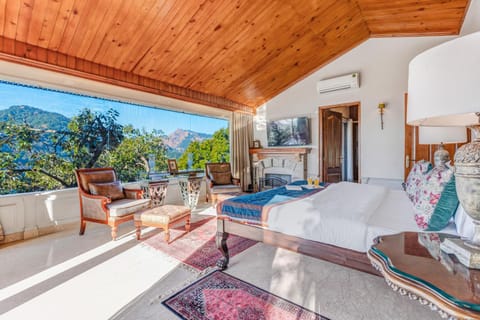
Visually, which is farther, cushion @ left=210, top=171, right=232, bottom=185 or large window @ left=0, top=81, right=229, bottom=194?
cushion @ left=210, top=171, right=232, bottom=185

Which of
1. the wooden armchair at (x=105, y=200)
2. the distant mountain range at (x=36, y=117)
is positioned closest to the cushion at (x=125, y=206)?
the wooden armchair at (x=105, y=200)

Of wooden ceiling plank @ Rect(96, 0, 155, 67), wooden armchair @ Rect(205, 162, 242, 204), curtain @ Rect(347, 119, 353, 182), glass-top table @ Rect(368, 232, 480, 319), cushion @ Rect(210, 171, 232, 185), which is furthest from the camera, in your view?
curtain @ Rect(347, 119, 353, 182)

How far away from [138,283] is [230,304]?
849 mm

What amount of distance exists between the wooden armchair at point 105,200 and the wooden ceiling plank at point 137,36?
1.64m

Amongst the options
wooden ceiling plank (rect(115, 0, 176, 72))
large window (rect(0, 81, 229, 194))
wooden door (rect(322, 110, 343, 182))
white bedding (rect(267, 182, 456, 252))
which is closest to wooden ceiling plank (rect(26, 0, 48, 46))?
wooden ceiling plank (rect(115, 0, 176, 72))

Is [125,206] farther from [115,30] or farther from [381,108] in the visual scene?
[381,108]

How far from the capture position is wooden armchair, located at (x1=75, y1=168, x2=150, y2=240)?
2.93m

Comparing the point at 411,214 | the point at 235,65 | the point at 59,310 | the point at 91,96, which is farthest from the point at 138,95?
the point at 411,214

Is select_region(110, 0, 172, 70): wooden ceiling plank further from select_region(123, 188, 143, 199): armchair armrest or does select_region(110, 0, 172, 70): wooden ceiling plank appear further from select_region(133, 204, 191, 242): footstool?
select_region(133, 204, 191, 242): footstool

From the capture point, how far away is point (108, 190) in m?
3.27

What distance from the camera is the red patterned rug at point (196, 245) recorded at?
2387mm

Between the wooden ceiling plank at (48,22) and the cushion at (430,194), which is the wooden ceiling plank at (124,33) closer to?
the wooden ceiling plank at (48,22)

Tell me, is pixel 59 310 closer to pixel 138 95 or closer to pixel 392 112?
pixel 138 95

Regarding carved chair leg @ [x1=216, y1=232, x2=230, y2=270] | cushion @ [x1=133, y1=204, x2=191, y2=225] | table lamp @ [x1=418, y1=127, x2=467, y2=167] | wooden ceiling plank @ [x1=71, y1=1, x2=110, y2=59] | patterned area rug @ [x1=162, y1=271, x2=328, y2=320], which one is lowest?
patterned area rug @ [x1=162, y1=271, x2=328, y2=320]
